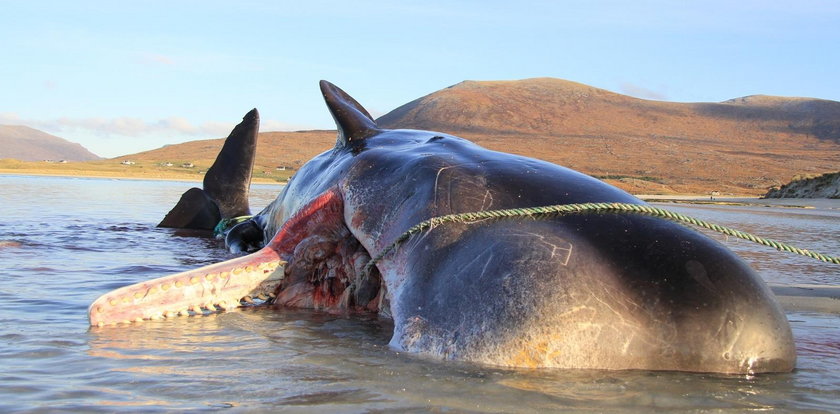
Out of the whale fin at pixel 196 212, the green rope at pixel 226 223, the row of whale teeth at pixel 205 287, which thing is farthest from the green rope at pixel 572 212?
the whale fin at pixel 196 212

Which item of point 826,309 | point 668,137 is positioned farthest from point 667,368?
point 668,137

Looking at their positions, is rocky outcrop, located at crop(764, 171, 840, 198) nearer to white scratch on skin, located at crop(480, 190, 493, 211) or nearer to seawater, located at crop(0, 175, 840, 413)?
seawater, located at crop(0, 175, 840, 413)

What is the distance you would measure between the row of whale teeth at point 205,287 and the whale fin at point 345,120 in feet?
4.73

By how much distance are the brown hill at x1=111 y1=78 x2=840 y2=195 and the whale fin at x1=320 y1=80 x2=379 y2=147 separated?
158ft

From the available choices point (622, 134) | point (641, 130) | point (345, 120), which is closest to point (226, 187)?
point (345, 120)

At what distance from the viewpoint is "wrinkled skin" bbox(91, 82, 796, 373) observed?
3330 millimetres

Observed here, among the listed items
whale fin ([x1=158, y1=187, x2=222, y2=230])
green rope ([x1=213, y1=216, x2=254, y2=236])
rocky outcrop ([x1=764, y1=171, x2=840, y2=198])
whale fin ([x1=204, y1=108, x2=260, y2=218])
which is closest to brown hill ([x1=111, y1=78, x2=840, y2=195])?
rocky outcrop ([x1=764, y1=171, x2=840, y2=198])

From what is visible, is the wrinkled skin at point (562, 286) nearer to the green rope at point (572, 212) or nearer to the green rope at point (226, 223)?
the green rope at point (572, 212)

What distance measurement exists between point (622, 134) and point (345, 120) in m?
78.8

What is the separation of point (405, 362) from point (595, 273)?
873mm

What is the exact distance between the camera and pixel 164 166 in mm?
61156

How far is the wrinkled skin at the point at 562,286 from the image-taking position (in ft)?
10.9

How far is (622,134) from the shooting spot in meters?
82.1

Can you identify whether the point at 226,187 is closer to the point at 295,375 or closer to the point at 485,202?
the point at 485,202
